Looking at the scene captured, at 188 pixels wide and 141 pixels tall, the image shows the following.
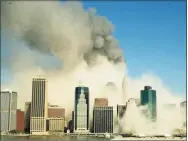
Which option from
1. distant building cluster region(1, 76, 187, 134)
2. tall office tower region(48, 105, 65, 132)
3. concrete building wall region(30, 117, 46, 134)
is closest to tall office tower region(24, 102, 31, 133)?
distant building cluster region(1, 76, 187, 134)

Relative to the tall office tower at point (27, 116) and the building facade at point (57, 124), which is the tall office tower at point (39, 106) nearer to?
the tall office tower at point (27, 116)

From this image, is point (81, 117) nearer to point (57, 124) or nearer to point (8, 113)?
point (57, 124)

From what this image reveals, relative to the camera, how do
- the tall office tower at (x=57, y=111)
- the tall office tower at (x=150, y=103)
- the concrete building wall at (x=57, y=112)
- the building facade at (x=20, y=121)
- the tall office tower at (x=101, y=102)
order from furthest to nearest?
the building facade at (x=20, y=121) → the concrete building wall at (x=57, y=112) → the tall office tower at (x=57, y=111) → the tall office tower at (x=101, y=102) → the tall office tower at (x=150, y=103)

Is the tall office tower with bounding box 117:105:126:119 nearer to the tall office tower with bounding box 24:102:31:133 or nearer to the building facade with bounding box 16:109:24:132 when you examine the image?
the tall office tower with bounding box 24:102:31:133

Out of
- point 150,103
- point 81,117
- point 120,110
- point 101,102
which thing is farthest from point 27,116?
point 150,103

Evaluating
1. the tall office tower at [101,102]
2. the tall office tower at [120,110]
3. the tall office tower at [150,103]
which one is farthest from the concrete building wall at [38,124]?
the tall office tower at [150,103]
